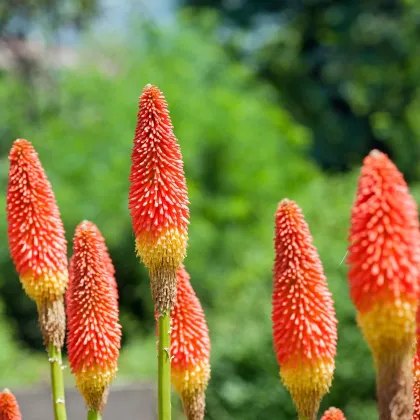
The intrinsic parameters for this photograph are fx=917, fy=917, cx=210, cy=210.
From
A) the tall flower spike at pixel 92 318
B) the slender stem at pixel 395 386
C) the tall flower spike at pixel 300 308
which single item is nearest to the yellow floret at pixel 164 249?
the tall flower spike at pixel 92 318

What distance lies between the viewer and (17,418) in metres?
2.06

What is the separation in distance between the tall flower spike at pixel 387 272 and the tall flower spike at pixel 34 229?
3.28 feet

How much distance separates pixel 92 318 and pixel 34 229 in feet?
1.13

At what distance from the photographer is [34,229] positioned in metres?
2.35

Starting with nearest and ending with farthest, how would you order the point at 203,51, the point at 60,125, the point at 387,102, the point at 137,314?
the point at 137,314
the point at 60,125
the point at 203,51
the point at 387,102

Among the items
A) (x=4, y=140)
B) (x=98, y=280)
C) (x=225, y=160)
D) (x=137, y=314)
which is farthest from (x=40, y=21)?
(x=98, y=280)

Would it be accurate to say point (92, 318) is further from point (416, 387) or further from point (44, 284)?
point (416, 387)

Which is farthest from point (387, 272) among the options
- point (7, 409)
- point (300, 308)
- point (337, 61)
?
point (337, 61)

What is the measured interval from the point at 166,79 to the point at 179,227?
2179 cm

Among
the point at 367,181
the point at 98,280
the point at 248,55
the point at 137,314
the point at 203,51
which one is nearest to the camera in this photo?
the point at 367,181

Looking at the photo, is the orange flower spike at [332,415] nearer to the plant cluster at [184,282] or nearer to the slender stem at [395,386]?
the plant cluster at [184,282]

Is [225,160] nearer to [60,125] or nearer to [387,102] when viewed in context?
[60,125]

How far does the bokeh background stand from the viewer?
1404 centimetres

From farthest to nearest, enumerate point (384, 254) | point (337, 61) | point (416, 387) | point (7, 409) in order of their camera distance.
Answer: point (337, 61) < point (7, 409) < point (416, 387) < point (384, 254)
